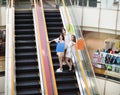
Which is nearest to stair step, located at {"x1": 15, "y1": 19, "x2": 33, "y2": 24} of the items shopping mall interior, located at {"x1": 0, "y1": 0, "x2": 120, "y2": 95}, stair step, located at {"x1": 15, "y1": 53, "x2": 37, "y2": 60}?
shopping mall interior, located at {"x1": 0, "y1": 0, "x2": 120, "y2": 95}

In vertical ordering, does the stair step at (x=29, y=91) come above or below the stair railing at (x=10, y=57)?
below

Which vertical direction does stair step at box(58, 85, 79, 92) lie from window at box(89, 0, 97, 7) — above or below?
below

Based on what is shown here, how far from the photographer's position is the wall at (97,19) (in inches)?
424

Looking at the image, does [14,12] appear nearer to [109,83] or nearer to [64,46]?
[64,46]

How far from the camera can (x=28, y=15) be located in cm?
1120

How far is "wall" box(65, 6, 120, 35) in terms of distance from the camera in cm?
1077

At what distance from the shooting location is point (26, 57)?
9.43 m

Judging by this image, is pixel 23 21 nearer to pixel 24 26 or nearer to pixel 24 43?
pixel 24 26

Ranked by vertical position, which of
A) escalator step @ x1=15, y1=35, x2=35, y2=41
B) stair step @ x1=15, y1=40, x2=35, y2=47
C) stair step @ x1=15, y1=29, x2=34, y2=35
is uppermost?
stair step @ x1=15, y1=29, x2=34, y2=35

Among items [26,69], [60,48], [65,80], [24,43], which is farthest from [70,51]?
[24,43]

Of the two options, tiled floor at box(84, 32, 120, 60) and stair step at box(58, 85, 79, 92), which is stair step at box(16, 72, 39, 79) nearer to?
stair step at box(58, 85, 79, 92)

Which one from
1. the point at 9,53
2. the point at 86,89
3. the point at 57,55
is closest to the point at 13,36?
the point at 9,53

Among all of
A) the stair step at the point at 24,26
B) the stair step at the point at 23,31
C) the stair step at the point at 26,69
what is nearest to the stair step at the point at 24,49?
the stair step at the point at 26,69

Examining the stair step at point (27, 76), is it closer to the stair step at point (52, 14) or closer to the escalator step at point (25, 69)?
the escalator step at point (25, 69)
